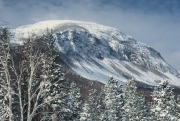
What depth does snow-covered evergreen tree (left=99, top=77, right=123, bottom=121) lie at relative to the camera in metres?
51.0

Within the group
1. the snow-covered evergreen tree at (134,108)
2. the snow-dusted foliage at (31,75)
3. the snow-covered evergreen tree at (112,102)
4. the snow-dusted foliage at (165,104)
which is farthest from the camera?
the snow-covered evergreen tree at (112,102)

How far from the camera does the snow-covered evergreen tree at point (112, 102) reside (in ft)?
167

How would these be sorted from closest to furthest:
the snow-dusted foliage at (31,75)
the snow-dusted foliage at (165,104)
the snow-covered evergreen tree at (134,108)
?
the snow-dusted foliage at (31,75) < the snow-dusted foliage at (165,104) < the snow-covered evergreen tree at (134,108)

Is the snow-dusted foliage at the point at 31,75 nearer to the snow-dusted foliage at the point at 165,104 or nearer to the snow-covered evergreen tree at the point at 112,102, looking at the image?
the snow-dusted foliage at the point at 165,104

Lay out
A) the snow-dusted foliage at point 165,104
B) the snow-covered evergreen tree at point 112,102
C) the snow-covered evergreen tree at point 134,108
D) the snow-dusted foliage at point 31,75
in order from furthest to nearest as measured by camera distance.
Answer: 1. the snow-covered evergreen tree at point 112,102
2. the snow-covered evergreen tree at point 134,108
3. the snow-dusted foliage at point 165,104
4. the snow-dusted foliage at point 31,75

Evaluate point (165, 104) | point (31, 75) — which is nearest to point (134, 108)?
point (165, 104)

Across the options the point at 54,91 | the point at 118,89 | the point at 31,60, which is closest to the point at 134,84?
the point at 118,89

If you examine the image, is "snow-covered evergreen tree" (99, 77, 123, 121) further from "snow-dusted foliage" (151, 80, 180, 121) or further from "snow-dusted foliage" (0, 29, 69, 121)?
"snow-dusted foliage" (0, 29, 69, 121)

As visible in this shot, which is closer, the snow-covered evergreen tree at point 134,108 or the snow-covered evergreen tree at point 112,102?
the snow-covered evergreen tree at point 134,108

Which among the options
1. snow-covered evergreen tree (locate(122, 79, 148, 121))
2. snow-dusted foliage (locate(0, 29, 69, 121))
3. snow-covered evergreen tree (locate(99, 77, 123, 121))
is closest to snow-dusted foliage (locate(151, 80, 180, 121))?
snow-covered evergreen tree (locate(122, 79, 148, 121))

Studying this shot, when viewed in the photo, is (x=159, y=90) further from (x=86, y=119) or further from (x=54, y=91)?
(x=54, y=91)

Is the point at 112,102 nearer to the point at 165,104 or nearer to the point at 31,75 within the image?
the point at 165,104

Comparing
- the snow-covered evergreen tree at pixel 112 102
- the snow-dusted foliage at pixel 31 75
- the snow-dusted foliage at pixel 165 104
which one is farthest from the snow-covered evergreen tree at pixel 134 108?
the snow-dusted foliage at pixel 31 75

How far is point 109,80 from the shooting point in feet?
177
